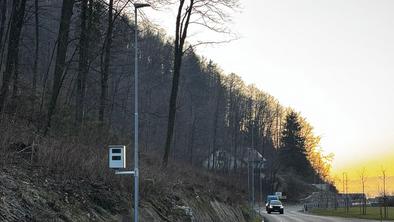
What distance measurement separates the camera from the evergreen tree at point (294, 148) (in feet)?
389

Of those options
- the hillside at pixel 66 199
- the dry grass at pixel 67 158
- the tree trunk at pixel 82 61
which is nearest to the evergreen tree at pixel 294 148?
the tree trunk at pixel 82 61

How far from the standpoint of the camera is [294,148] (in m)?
119

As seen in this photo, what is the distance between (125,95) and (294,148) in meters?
74.1

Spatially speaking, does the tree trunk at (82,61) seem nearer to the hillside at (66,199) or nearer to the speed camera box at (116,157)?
the hillside at (66,199)

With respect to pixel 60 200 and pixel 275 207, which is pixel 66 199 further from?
pixel 275 207

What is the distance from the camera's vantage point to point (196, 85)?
9306 centimetres

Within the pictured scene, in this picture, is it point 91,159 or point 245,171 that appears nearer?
point 91,159

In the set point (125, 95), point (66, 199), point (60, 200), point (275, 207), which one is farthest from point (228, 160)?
point (60, 200)

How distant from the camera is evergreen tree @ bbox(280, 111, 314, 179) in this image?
119 metres

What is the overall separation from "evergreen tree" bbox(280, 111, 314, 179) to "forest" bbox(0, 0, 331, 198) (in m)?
0.24

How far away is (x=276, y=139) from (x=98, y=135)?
362 feet

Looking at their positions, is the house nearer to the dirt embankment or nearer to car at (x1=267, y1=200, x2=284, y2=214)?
car at (x1=267, y1=200, x2=284, y2=214)

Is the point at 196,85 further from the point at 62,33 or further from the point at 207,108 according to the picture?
the point at 62,33

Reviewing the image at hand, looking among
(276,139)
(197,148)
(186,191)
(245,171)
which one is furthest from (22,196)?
(276,139)
